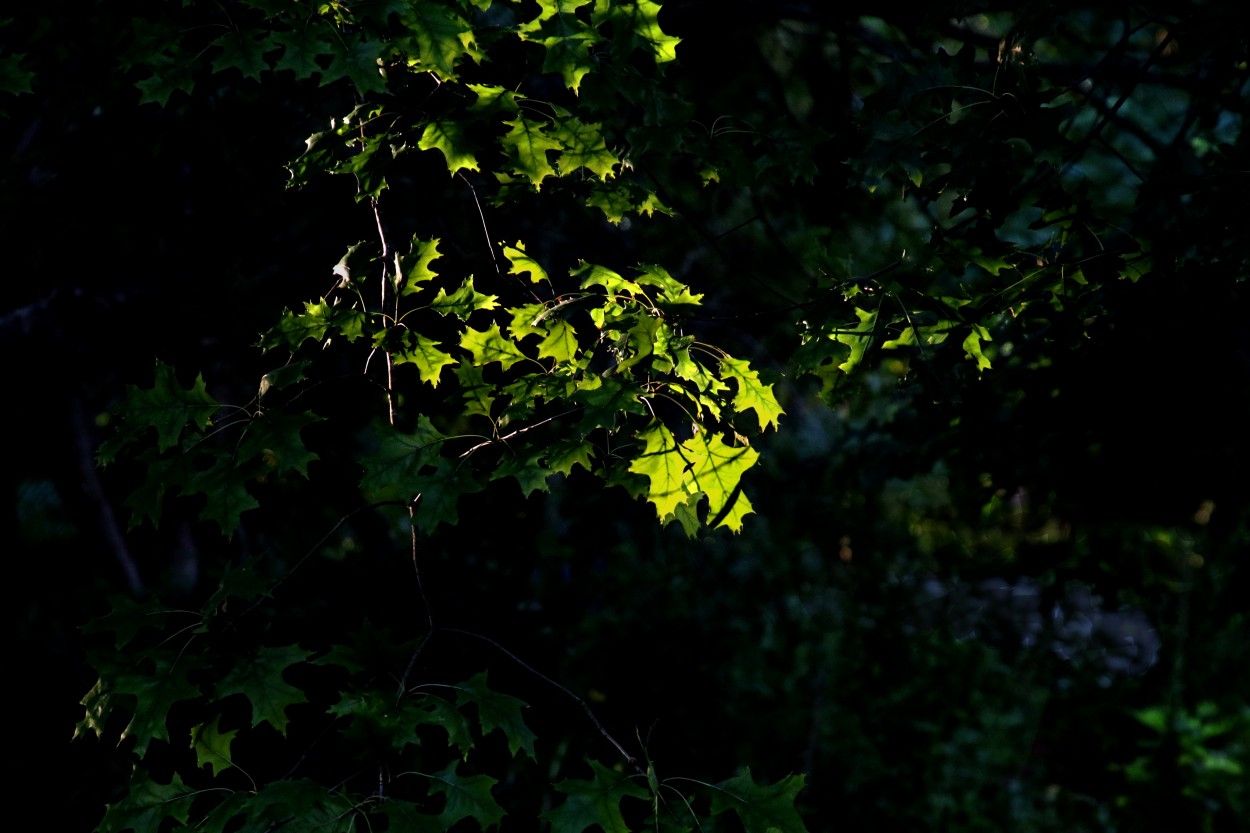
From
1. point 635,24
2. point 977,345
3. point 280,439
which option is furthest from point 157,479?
point 977,345

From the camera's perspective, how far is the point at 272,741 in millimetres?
2684

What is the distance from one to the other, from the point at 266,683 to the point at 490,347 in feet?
2.48

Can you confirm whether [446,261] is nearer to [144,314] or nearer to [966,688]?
[144,314]

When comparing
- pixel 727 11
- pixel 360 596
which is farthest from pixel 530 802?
pixel 727 11

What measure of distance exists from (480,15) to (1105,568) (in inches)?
109

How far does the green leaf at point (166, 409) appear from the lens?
1.72 m

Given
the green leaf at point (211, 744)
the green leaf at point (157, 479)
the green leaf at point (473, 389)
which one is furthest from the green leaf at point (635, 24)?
the green leaf at point (211, 744)

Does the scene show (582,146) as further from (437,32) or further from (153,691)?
(153,691)

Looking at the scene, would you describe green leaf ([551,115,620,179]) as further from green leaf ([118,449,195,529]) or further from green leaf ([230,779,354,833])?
green leaf ([230,779,354,833])

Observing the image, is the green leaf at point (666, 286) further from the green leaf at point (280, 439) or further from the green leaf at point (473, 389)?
the green leaf at point (280, 439)

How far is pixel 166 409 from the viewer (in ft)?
5.71

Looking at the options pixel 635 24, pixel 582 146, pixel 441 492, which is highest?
pixel 635 24

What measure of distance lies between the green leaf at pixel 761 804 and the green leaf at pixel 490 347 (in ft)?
3.03

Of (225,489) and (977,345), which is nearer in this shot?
(225,489)
